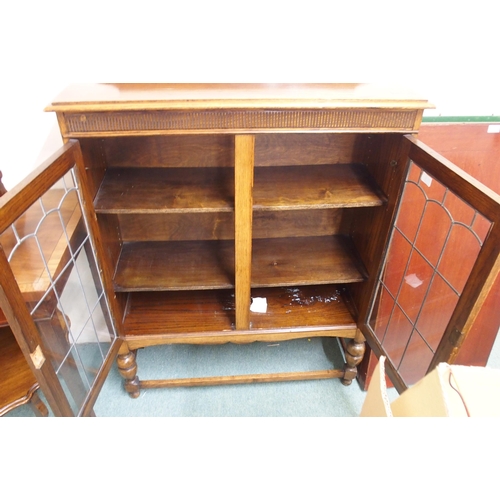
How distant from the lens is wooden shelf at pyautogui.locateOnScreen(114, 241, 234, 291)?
1.39 metres

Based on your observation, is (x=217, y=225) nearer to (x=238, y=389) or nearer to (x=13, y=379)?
(x=238, y=389)

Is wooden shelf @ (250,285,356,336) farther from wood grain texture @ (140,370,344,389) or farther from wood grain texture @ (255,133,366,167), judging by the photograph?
wood grain texture @ (255,133,366,167)

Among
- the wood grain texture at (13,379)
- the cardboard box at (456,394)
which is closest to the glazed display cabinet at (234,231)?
the wood grain texture at (13,379)

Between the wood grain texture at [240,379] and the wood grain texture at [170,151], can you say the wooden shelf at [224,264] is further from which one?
the wood grain texture at [240,379]

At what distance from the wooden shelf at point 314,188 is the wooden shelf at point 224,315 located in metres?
0.53

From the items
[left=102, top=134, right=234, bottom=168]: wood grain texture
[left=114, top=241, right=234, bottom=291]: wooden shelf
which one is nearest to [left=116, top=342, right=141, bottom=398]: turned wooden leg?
[left=114, top=241, right=234, bottom=291]: wooden shelf

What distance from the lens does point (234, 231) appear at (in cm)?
130

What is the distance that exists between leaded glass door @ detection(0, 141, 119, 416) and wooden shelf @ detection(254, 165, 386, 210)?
547 mm
